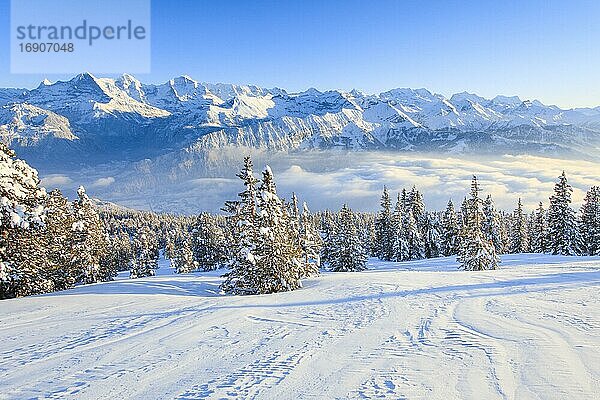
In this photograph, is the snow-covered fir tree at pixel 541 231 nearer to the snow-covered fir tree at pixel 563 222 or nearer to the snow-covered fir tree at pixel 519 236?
the snow-covered fir tree at pixel 563 222

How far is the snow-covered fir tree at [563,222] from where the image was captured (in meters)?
46.4

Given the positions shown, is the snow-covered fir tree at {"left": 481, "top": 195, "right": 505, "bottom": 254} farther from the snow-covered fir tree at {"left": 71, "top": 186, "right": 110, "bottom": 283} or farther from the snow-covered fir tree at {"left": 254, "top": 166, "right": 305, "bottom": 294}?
the snow-covered fir tree at {"left": 71, "top": 186, "right": 110, "bottom": 283}

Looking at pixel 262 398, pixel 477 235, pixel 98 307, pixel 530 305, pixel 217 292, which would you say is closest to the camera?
pixel 262 398

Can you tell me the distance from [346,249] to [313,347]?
40.0 metres

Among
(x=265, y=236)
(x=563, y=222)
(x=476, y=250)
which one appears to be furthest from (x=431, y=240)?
(x=265, y=236)

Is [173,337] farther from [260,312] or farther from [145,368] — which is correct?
[260,312]

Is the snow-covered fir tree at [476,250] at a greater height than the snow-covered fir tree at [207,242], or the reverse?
the snow-covered fir tree at [476,250]

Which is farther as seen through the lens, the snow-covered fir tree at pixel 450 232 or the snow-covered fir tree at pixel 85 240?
the snow-covered fir tree at pixel 450 232

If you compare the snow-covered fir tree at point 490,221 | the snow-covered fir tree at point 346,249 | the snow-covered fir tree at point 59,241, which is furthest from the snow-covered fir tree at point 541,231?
the snow-covered fir tree at point 59,241

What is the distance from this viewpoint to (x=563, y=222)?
4700cm

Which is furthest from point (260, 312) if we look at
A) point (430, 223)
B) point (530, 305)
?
point (430, 223)

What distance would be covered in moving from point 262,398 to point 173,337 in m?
4.34

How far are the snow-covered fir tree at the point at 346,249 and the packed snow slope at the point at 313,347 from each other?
33.0 metres

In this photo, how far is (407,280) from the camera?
18.7 m
